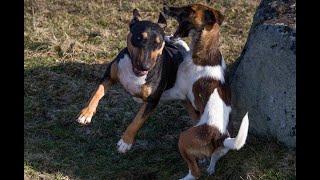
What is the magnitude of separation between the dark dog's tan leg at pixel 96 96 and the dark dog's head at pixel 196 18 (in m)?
0.73

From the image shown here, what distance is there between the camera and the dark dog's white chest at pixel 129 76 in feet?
19.7

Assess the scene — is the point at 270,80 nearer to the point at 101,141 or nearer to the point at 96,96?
the point at 96,96

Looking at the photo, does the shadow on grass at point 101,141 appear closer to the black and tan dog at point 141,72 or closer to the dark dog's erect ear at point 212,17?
the black and tan dog at point 141,72

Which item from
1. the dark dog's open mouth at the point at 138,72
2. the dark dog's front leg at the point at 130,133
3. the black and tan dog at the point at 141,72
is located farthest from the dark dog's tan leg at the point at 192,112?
the dark dog's open mouth at the point at 138,72

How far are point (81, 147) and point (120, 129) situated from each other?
0.53 metres

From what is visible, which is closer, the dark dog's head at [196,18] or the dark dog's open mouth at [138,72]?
the dark dog's open mouth at [138,72]

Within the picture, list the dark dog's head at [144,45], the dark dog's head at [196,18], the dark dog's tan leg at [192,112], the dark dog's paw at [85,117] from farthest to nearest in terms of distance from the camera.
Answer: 1. the dark dog's tan leg at [192,112]
2. the dark dog's head at [196,18]
3. the dark dog's paw at [85,117]
4. the dark dog's head at [144,45]

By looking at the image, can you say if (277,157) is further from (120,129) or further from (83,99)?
(83,99)

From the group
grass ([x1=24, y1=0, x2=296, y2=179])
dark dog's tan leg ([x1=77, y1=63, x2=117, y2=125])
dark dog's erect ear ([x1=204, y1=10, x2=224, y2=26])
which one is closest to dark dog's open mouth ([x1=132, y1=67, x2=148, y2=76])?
dark dog's tan leg ([x1=77, y1=63, x2=117, y2=125])

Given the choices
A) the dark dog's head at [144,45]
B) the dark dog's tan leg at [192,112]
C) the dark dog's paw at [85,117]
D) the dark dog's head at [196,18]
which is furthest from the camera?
the dark dog's tan leg at [192,112]

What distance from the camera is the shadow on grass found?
235 inches

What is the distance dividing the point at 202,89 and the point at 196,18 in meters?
0.64

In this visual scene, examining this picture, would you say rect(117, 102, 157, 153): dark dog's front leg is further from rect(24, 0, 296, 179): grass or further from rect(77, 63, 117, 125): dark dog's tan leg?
rect(77, 63, 117, 125): dark dog's tan leg

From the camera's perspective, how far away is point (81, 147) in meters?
6.43
